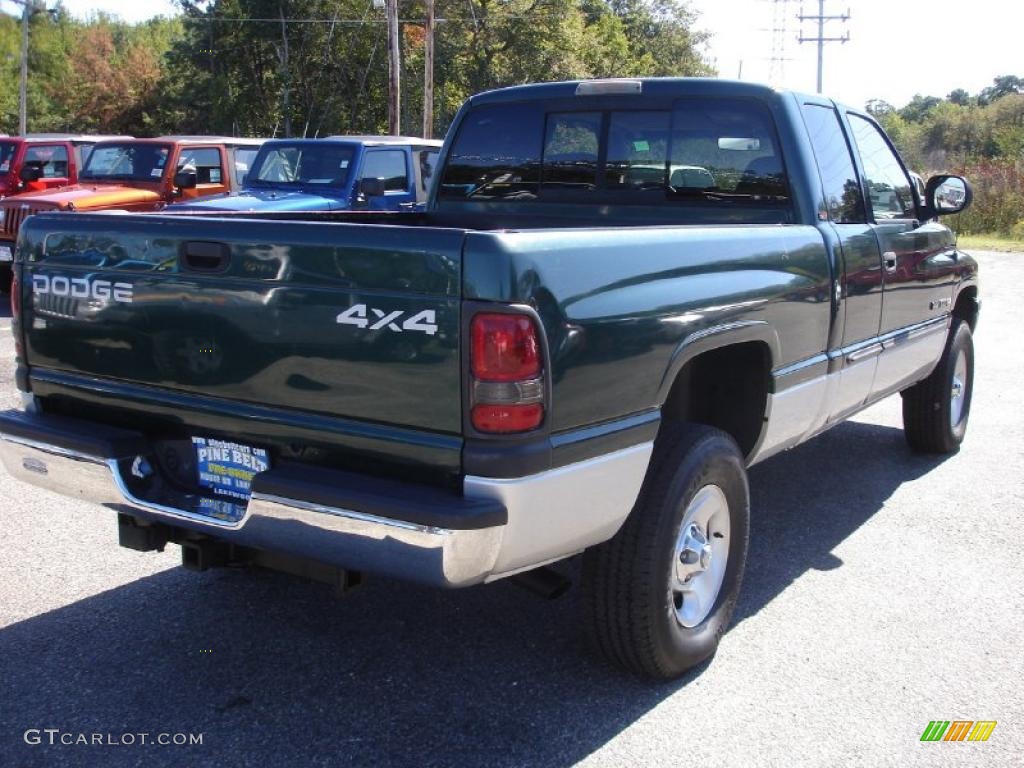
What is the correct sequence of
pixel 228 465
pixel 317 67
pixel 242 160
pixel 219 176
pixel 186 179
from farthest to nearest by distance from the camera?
pixel 317 67 → pixel 242 160 → pixel 219 176 → pixel 186 179 → pixel 228 465

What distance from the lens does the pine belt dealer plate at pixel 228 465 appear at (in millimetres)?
3031

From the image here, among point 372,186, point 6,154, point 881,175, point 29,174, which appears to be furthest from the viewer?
point 6,154

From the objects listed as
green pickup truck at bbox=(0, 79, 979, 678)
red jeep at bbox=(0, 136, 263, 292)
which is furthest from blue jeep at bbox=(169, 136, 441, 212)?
green pickup truck at bbox=(0, 79, 979, 678)

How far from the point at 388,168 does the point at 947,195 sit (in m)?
7.23

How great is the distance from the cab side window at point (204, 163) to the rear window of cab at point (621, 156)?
8.53 metres

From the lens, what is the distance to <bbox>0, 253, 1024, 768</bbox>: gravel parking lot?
308 cm

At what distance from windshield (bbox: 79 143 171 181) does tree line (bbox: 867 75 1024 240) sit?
8585 millimetres

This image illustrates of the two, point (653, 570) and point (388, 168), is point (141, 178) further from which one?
point (653, 570)

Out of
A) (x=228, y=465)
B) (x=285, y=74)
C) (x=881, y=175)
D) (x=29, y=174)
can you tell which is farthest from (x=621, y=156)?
(x=285, y=74)

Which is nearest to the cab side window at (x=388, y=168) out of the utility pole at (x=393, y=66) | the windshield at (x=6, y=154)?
the windshield at (x=6, y=154)

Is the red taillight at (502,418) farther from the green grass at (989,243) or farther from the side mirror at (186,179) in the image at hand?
the green grass at (989,243)

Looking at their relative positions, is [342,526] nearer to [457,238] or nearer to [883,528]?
[457,238]

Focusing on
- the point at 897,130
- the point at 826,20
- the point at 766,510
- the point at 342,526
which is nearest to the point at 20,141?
the point at 766,510

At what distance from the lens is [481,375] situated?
2621 mm
